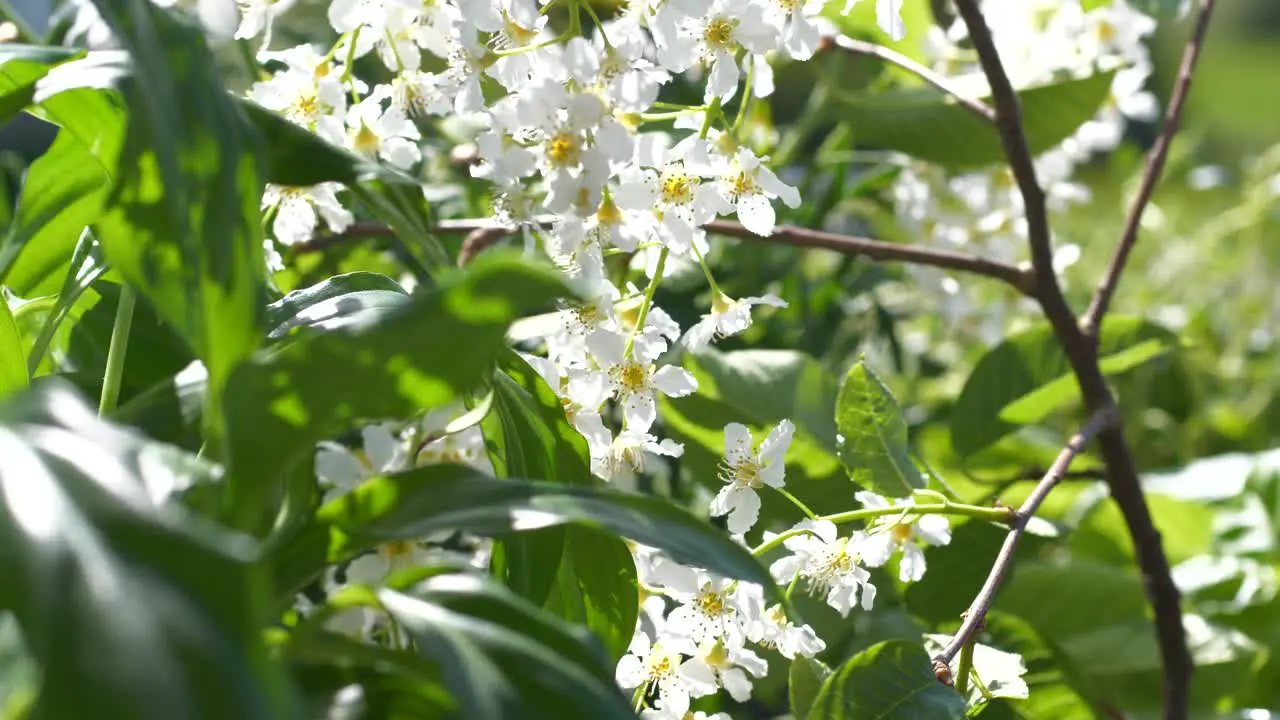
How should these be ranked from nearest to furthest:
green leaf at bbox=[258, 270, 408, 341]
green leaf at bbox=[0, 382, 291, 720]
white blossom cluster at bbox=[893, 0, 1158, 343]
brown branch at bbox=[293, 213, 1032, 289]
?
green leaf at bbox=[0, 382, 291, 720] < green leaf at bbox=[258, 270, 408, 341] < brown branch at bbox=[293, 213, 1032, 289] < white blossom cluster at bbox=[893, 0, 1158, 343]

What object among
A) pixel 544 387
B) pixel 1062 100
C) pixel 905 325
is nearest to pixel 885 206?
pixel 1062 100

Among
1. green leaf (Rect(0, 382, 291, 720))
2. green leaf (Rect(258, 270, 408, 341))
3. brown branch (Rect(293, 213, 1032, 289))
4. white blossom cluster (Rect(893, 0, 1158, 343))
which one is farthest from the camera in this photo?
white blossom cluster (Rect(893, 0, 1158, 343))

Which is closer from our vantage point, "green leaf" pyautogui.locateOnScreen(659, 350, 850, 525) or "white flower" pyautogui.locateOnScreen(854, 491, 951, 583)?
"white flower" pyautogui.locateOnScreen(854, 491, 951, 583)

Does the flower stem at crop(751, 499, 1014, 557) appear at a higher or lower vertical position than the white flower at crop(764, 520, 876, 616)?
higher

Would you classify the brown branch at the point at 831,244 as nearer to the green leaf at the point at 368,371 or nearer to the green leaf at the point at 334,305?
the green leaf at the point at 334,305

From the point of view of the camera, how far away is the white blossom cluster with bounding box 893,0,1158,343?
1.93 feet

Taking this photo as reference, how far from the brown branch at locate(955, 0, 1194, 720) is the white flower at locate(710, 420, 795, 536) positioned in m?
0.16

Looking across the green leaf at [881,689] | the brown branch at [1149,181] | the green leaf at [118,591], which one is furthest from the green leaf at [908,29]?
the green leaf at [118,591]

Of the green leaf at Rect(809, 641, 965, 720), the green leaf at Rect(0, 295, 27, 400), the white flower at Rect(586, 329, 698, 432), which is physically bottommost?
the green leaf at Rect(809, 641, 965, 720)

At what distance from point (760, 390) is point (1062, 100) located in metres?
0.19

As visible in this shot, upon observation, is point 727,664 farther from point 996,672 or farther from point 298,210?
point 298,210

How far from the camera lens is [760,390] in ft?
1.62

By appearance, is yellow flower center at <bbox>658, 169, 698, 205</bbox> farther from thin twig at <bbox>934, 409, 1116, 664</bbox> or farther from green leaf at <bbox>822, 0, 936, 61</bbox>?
green leaf at <bbox>822, 0, 936, 61</bbox>

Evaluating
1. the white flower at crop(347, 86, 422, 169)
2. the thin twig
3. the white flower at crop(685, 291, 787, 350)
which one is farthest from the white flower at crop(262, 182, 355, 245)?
the thin twig
